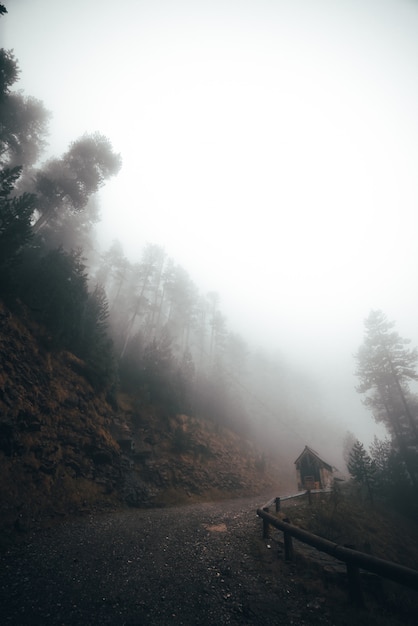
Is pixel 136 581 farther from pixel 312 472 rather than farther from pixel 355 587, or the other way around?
pixel 312 472

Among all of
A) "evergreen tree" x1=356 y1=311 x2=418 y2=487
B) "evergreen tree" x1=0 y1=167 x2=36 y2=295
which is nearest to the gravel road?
"evergreen tree" x1=0 y1=167 x2=36 y2=295

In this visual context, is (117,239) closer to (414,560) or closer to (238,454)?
(238,454)

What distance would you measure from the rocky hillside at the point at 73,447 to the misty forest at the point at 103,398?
7 centimetres

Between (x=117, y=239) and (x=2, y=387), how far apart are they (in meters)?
35.3

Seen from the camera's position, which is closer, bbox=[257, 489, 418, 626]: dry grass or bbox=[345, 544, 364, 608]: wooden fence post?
bbox=[257, 489, 418, 626]: dry grass

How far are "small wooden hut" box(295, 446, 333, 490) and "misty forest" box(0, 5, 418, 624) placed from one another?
25 centimetres

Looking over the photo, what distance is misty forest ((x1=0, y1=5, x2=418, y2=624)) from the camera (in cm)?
1053

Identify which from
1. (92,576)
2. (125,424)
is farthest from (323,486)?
(92,576)

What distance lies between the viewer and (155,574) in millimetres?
6508

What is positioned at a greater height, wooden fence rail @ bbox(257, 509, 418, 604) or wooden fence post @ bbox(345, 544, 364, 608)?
wooden fence rail @ bbox(257, 509, 418, 604)

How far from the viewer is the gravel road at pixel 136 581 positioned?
481 cm

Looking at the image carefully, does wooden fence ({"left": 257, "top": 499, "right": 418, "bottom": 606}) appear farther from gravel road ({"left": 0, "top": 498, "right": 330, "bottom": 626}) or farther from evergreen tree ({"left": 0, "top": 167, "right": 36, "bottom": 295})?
evergreen tree ({"left": 0, "top": 167, "right": 36, "bottom": 295})

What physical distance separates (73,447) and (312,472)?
25146 mm

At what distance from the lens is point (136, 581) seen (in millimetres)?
6000
